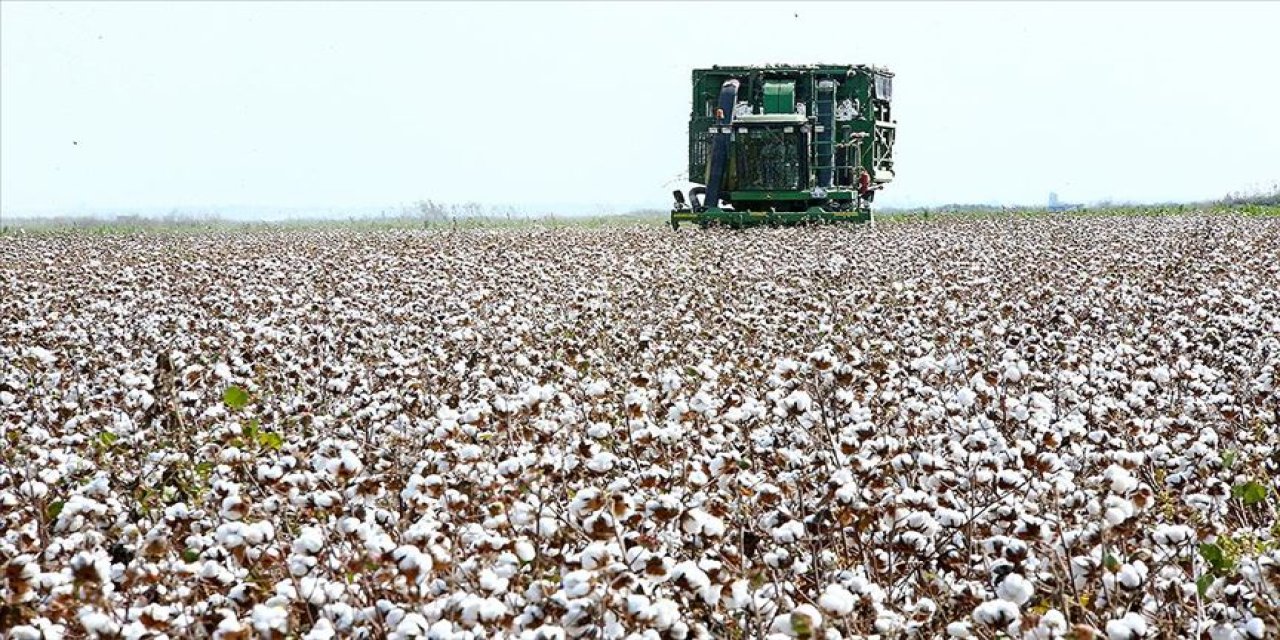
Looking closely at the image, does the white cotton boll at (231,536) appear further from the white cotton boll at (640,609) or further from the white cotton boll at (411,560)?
the white cotton boll at (640,609)

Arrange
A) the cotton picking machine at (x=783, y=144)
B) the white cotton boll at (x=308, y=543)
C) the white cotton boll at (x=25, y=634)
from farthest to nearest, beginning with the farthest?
the cotton picking machine at (x=783, y=144) < the white cotton boll at (x=308, y=543) < the white cotton boll at (x=25, y=634)

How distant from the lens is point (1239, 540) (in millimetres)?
5066

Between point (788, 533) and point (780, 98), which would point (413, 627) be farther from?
point (780, 98)

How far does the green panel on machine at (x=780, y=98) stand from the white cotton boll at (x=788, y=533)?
25.3 metres

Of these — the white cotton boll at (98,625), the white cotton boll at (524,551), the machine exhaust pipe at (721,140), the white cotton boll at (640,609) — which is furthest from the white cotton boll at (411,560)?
the machine exhaust pipe at (721,140)

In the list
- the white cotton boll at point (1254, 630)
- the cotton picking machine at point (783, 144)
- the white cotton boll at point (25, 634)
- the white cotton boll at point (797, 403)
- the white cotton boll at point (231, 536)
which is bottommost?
the white cotton boll at point (25, 634)

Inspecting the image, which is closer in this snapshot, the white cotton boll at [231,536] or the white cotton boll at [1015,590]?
the white cotton boll at [1015,590]

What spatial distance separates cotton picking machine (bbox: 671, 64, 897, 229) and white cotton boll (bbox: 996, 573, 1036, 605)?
23826 millimetres

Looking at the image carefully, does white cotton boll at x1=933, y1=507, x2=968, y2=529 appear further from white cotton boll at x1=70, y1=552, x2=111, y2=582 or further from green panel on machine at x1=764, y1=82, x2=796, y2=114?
green panel on machine at x1=764, y1=82, x2=796, y2=114

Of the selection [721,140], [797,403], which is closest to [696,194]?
[721,140]

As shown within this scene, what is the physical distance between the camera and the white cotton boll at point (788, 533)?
13.1 ft

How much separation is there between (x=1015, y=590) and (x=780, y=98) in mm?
25849

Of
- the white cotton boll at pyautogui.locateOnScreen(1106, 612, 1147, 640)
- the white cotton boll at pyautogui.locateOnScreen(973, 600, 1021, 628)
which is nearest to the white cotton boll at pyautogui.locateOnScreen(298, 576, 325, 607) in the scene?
the white cotton boll at pyautogui.locateOnScreen(973, 600, 1021, 628)

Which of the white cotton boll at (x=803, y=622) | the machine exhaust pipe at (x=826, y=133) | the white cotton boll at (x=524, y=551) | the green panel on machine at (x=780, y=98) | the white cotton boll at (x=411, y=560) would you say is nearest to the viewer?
the white cotton boll at (x=803, y=622)
